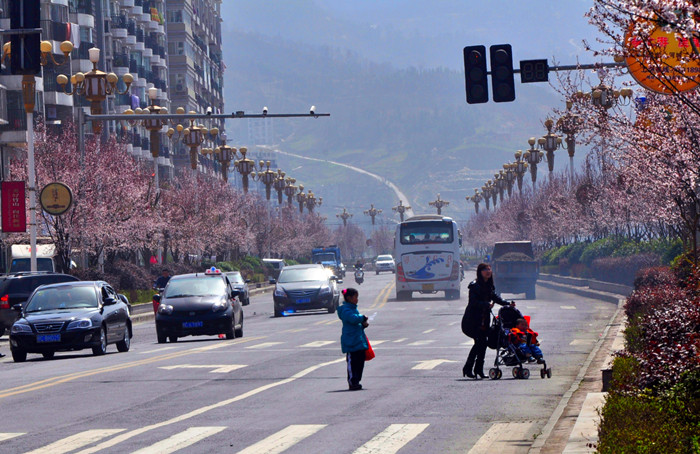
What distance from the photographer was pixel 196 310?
97.9 ft

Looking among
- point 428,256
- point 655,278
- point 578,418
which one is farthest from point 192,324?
point 428,256

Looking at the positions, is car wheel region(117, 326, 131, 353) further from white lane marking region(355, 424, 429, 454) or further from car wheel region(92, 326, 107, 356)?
white lane marking region(355, 424, 429, 454)

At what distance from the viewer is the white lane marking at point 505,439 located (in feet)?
36.6

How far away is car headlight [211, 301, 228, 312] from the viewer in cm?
2995

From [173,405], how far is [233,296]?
50.9 feet

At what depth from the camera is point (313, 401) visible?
51.1 ft

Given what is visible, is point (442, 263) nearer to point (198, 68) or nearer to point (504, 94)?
point (504, 94)

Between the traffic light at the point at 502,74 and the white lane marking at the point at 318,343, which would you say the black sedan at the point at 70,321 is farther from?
the traffic light at the point at 502,74

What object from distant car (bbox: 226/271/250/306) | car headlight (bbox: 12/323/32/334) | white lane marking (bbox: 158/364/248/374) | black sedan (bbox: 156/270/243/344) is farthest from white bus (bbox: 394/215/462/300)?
white lane marking (bbox: 158/364/248/374)

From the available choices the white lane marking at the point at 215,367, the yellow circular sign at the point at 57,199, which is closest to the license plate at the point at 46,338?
the white lane marking at the point at 215,367

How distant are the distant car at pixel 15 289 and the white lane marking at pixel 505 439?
2322cm

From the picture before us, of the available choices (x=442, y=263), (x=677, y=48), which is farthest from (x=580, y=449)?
(x=442, y=263)

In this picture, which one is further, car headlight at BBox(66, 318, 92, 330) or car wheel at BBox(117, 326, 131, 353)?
car wheel at BBox(117, 326, 131, 353)

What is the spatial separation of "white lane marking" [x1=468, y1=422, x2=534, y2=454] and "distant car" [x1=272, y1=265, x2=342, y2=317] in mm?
31361
